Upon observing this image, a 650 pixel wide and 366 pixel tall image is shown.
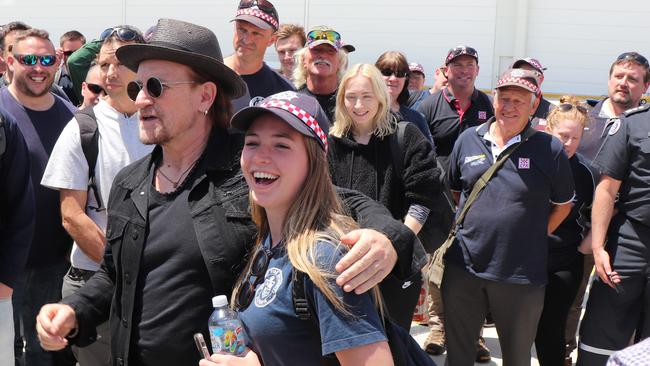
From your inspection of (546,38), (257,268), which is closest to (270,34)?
(257,268)

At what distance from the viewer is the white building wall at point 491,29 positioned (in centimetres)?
1526

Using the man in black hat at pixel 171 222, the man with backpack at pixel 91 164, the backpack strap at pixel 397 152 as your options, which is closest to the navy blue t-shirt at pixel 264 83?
the backpack strap at pixel 397 152

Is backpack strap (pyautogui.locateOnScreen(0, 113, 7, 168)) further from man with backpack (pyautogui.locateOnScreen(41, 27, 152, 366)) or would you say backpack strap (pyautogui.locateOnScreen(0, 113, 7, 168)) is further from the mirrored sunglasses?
the mirrored sunglasses

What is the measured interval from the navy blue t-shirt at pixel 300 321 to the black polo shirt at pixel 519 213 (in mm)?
2461

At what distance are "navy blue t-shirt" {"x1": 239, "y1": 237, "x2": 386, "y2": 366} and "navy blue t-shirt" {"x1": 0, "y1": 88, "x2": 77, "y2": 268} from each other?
249 cm

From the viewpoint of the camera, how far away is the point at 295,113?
196 cm

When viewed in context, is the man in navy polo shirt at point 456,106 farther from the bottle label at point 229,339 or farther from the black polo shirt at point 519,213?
the bottle label at point 229,339

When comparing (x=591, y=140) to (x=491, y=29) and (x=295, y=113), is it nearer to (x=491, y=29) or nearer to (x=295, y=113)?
(x=295, y=113)

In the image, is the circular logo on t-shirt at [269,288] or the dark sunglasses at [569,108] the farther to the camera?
the dark sunglasses at [569,108]

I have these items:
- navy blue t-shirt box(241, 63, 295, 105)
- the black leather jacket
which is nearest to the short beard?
navy blue t-shirt box(241, 63, 295, 105)

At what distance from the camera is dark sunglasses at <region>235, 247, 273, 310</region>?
6.60 feet

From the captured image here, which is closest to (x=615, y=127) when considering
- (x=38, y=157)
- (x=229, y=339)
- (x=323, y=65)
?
(x=323, y=65)

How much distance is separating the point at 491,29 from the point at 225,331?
50.1 feet

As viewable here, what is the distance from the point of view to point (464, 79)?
6.00 metres
